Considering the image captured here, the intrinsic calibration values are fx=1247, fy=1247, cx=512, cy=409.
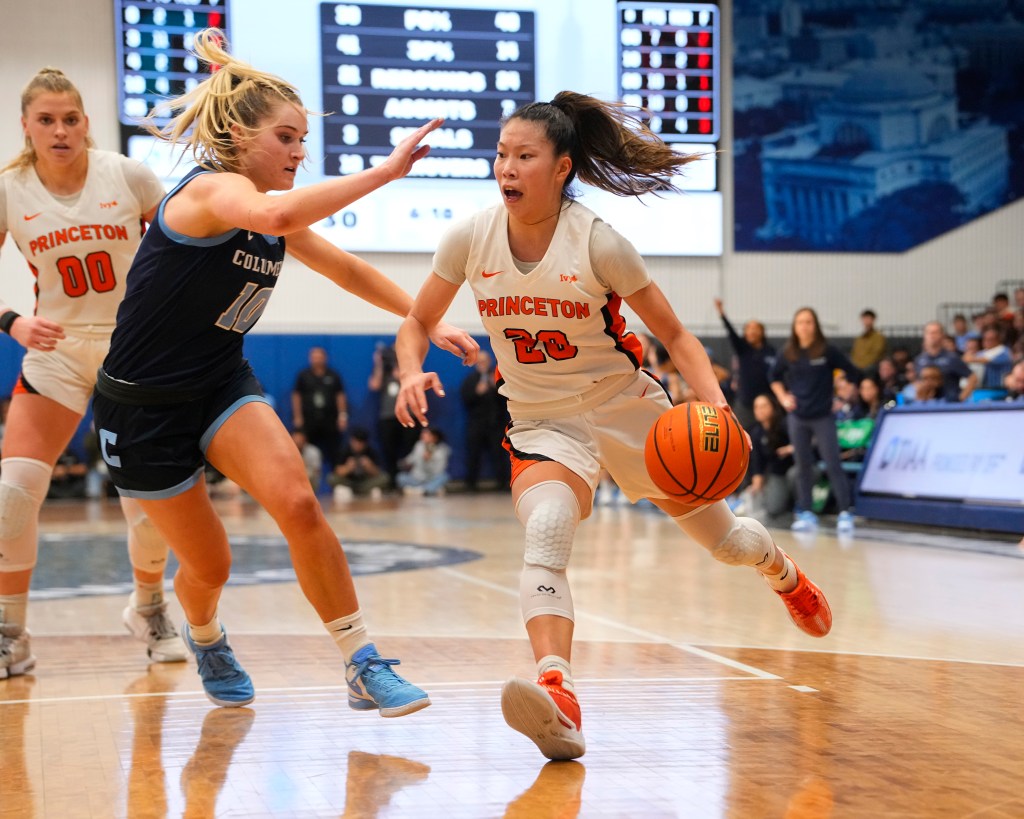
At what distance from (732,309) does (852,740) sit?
1472cm

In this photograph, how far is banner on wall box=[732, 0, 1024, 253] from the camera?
17.7 m

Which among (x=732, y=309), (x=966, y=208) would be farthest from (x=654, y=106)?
(x=966, y=208)

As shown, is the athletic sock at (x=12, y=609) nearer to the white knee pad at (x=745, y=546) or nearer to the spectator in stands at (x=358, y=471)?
the white knee pad at (x=745, y=546)

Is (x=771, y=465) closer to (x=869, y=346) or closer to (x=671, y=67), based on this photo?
(x=869, y=346)

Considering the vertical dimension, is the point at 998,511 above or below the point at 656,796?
below

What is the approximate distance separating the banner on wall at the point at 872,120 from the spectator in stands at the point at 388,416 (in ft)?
17.3

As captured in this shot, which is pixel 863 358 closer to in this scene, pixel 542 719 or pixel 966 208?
pixel 966 208

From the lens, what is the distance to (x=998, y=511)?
8.95 metres

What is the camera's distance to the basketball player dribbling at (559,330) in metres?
3.46

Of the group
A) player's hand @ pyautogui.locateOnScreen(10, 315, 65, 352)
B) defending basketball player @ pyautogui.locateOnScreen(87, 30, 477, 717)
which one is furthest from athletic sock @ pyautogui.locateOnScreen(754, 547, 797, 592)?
player's hand @ pyautogui.locateOnScreen(10, 315, 65, 352)

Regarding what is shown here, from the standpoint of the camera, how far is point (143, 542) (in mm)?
4691

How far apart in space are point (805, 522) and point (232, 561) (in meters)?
4.81

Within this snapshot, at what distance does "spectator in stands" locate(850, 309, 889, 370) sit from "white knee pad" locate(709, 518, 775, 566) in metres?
12.6

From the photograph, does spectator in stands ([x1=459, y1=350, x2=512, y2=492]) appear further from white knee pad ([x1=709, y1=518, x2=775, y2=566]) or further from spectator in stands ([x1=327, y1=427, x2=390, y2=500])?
white knee pad ([x1=709, y1=518, x2=775, y2=566])
